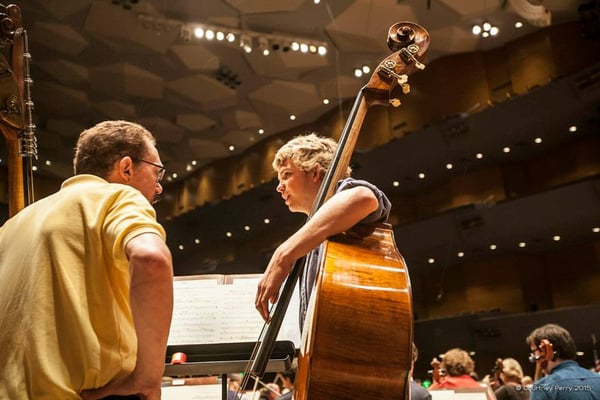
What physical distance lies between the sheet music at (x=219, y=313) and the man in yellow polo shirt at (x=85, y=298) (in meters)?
1.06

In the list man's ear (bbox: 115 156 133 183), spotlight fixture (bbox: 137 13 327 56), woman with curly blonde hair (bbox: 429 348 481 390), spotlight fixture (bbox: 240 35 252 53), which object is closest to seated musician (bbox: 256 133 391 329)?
man's ear (bbox: 115 156 133 183)

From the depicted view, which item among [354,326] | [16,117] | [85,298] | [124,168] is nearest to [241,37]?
[16,117]

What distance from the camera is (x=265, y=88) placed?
14.1 meters

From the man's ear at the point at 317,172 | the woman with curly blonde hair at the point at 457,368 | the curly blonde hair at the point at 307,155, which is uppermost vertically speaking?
the curly blonde hair at the point at 307,155

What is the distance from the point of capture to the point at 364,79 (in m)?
13.9

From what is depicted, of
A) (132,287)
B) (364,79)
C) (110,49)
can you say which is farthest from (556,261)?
(132,287)

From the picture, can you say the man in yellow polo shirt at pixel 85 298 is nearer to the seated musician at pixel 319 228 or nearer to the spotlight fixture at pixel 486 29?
the seated musician at pixel 319 228

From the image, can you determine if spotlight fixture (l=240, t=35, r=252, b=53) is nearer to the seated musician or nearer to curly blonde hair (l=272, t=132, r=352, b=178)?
curly blonde hair (l=272, t=132, r=352, b=178)

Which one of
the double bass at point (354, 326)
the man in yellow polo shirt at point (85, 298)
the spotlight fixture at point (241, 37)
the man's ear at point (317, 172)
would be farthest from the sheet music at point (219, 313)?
the spotlight fixture at point (241, 37)

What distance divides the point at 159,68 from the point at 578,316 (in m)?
10.9

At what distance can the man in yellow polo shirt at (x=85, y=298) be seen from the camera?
5.32ft

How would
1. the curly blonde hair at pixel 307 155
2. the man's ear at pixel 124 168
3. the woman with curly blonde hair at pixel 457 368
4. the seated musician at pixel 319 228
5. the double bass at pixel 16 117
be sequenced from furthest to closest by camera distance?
the woman with curly blonde hair at pixel 457 368, the curly blonde hair at pixel 307 155, the double bass at pixel 16 117, the seated musician at pixel 319 228, the man's ear at pixel 124 168

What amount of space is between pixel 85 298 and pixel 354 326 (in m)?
0.92

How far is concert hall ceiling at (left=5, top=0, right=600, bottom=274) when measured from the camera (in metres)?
11.7
